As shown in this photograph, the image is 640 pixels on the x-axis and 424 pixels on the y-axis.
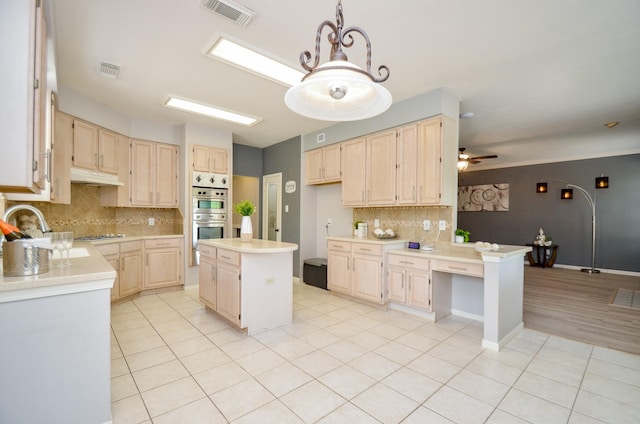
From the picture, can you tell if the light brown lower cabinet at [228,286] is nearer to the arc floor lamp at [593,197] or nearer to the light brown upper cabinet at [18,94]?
the light brown upper cabinet at [18,94]

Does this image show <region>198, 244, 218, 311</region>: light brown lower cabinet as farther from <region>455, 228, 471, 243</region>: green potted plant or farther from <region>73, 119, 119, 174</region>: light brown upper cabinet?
<region>455, 228, 471, 243</region>: green potted plant

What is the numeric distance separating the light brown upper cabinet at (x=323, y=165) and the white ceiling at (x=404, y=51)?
35.0 inches

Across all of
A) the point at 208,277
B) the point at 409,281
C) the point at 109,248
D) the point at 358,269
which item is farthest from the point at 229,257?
the point at 409,281

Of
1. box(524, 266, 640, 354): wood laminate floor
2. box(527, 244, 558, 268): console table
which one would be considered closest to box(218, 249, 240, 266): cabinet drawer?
box(524, 266, 640, 354): wood laminate floor

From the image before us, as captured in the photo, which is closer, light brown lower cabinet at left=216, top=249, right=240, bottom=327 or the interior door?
light brown lower cabinet at left=216, top=249, right=240, bottom=327

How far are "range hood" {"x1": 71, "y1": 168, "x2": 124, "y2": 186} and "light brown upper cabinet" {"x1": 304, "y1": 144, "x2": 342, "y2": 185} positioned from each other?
9.79 ft

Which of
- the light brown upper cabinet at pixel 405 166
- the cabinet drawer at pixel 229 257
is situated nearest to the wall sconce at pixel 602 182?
the light brown upper cabinet at pixel 405 166

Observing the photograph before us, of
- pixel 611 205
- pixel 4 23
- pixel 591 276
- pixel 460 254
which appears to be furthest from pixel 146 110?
pixel 611 205

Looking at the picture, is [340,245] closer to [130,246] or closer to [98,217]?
[130,246]

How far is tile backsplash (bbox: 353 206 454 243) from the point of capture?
380cm

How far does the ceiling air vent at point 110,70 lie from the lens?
9.96 ft

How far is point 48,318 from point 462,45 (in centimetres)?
361

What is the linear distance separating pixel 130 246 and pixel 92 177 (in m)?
1.08

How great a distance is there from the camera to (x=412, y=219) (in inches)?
165
